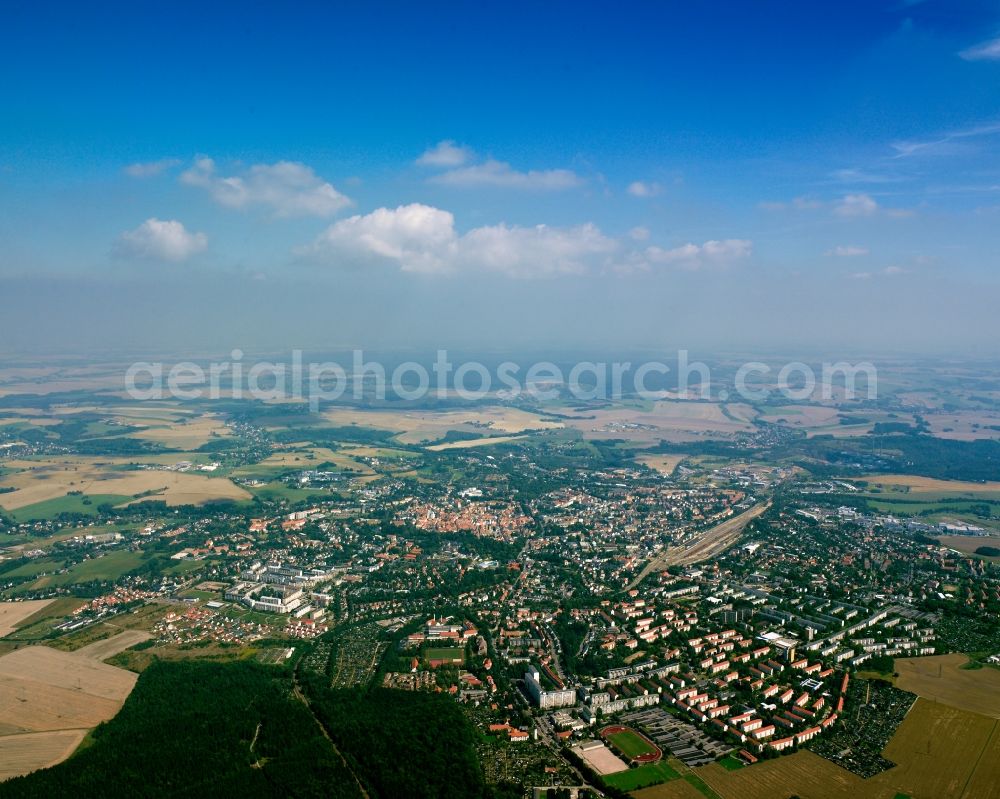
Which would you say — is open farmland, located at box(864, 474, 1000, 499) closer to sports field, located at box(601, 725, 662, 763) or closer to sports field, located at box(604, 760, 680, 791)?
sports field, located at box(601, 725, 662, 763)

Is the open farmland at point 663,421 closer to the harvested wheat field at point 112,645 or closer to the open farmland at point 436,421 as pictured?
the open farmland at point 436,421

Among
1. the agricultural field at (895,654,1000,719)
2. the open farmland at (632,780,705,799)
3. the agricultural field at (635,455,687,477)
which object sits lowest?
the open farmland at (632,780,705,799)

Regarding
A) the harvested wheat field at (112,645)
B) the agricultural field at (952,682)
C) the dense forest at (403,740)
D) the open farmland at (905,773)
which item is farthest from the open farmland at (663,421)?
the dense forest at (403,740)

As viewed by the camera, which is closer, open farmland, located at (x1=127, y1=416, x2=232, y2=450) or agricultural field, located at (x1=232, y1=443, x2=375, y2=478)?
agricultural field, located at (x1=232, y1=443, x2=375, y2=478)

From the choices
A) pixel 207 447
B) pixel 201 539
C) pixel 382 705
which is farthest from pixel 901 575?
pixel 207 447

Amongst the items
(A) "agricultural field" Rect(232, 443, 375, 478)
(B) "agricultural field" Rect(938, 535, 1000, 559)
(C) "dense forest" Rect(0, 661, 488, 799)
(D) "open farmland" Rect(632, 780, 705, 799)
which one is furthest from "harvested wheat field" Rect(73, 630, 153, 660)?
(B) "agricultural field" Rect(938, 535, 1000, 559)

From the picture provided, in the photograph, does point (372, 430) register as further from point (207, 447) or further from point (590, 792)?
point (590, 792)
